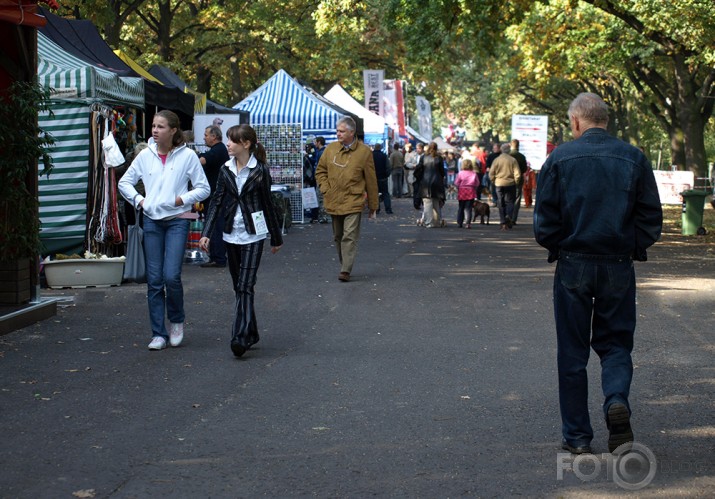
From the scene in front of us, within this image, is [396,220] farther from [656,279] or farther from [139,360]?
[139,360]

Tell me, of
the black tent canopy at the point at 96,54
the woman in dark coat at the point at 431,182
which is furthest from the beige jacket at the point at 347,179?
the woman in dark coat at the point at 431,182

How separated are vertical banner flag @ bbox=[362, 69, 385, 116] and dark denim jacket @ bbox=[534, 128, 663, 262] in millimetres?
34904

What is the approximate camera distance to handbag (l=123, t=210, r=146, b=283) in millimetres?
12289

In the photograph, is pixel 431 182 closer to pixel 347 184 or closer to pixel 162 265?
pixel 347 184

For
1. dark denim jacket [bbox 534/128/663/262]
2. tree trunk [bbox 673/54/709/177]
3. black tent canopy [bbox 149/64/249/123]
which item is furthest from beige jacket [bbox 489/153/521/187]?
dark denim jacket [bbox 534/128/663/262]

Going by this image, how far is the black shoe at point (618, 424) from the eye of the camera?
5.32m

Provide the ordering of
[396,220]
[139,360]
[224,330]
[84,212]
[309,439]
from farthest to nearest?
[396,220] → [84,212] → [224,330] → [139,360] → [309,439]

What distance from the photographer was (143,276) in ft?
41.7

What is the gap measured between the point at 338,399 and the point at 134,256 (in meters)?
6.11

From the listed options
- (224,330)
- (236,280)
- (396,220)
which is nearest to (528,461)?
(236,280)

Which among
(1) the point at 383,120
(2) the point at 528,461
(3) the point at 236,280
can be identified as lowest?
(2) the point at 528,461

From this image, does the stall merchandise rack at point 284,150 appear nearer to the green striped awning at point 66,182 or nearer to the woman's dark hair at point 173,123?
the green striped awning at point 66,182

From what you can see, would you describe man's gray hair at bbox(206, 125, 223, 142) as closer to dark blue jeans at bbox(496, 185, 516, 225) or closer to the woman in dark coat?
the woman in dark coat

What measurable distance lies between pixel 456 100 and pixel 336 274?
189 feet
